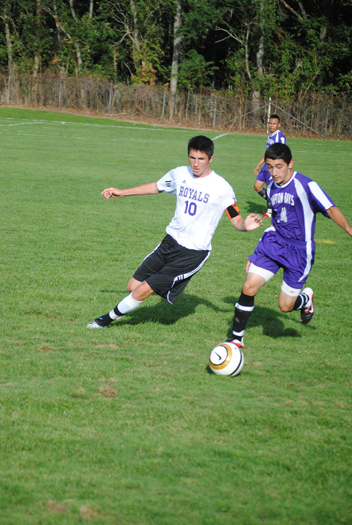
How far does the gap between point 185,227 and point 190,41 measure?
42.0 metres

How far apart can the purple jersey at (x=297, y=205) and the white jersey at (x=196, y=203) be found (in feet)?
1.44

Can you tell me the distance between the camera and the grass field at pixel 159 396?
294 cm

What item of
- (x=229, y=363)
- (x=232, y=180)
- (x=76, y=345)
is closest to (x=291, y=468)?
(x=229, y=363)

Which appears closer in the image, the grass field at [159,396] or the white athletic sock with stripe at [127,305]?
the grass field at [159,396]

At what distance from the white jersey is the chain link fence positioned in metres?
33.3

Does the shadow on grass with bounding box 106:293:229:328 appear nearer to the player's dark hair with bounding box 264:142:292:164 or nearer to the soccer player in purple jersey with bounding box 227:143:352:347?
the soccer player in purple jersey with bounding box 227:143:352:347

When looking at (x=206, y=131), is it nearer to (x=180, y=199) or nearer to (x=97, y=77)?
(x=97, y=77)

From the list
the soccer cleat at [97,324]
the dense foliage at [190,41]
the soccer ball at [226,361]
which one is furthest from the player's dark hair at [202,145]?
the dense foliage at [190,41]

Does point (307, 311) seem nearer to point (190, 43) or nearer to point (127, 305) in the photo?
point (127, 305)

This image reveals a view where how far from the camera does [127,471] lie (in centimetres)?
317

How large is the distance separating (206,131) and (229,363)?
109ft

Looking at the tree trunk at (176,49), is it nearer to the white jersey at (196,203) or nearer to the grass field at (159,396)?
the grass field at (159,396)

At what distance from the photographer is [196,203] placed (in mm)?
5215

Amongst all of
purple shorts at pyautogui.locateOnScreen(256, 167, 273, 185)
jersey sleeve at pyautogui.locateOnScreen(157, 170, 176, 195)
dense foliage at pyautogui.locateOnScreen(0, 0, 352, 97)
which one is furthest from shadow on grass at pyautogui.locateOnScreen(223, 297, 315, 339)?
dense foliage at pyautogui.locateOnScreen(0, 0, 352, 97)
